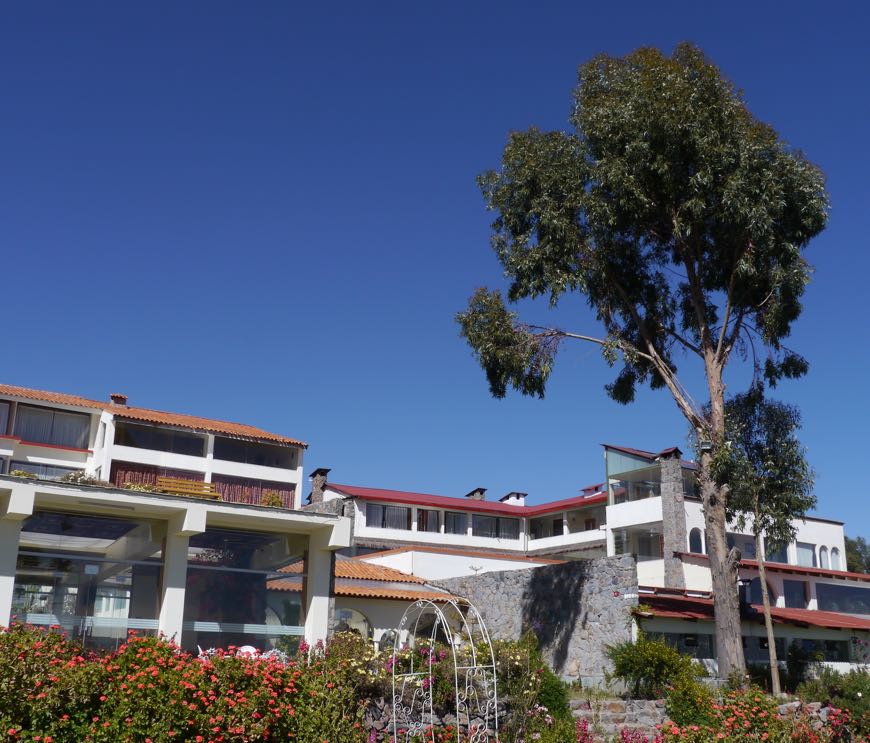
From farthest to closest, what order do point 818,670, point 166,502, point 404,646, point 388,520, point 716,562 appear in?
point 388,520 < point 818,670 < point 716,562 < point 166,502 < point 404,646

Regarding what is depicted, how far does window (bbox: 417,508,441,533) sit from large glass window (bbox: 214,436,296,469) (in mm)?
7837

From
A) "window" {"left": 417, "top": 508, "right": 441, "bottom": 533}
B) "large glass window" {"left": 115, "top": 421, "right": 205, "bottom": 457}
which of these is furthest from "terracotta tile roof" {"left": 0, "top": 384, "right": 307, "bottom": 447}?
"window" {"left": 417, "top": 508, "right": 441, "bottom": 533}

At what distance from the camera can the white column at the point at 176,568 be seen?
18.2 meters

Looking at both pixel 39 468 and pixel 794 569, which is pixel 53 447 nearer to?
pixel 39 468

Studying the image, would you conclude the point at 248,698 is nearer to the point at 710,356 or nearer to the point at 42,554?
the point at 42,554

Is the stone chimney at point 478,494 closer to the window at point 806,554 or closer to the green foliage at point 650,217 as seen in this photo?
the window at point 806,554

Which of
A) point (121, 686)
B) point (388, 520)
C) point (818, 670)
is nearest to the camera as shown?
point (121, 686)

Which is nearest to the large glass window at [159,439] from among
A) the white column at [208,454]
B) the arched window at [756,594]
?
the white column at [208,454]

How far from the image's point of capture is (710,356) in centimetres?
2227

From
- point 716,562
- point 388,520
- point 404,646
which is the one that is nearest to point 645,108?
point 716,562

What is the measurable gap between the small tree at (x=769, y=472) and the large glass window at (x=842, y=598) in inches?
474

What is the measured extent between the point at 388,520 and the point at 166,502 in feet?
107

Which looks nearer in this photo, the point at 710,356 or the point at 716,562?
the point at 716,562

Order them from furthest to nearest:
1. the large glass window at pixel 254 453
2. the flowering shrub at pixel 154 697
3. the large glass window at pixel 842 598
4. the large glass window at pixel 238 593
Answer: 1. the large glass window at pixel 254 453
2. the large glass window at pixel 842 598
3. the large glass window at pixel 238 593
4. the flowering shrub at pixel 154 697
